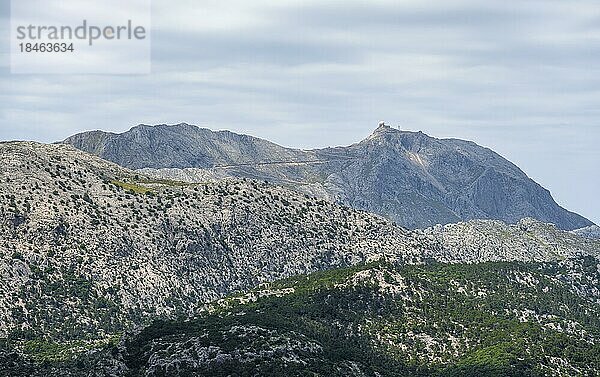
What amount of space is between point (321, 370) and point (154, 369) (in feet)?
122

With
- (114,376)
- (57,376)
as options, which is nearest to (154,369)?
(114,376)

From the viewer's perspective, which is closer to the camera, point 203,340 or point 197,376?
point 197,376

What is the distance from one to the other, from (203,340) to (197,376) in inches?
650

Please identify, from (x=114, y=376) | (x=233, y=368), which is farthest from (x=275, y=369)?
Answer: (x=114, y=376)

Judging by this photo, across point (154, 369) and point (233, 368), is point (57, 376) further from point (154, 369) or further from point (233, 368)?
point (233, 368)

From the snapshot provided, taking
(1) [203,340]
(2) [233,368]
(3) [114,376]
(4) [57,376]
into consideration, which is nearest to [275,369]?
(2) [233,368]

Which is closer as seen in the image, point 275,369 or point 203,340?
point 275,369

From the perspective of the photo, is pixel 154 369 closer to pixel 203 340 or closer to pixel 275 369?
pixel 203 340

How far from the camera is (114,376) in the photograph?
191125 millimetres

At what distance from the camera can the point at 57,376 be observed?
7662 inches

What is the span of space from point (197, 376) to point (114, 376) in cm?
2066

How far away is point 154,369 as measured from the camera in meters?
190

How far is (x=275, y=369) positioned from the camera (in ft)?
614

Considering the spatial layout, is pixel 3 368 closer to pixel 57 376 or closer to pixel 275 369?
pixel 57 376
